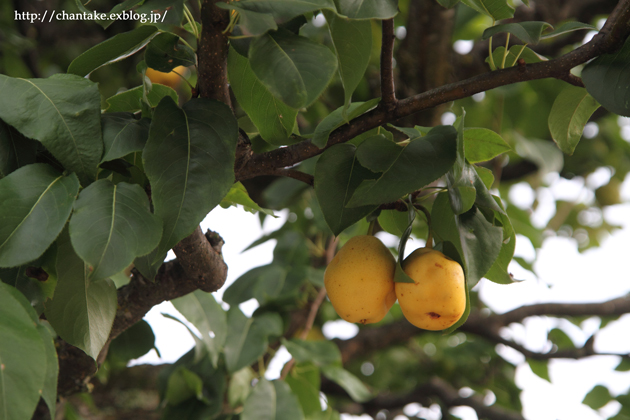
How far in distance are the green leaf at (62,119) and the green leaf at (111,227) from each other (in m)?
0.04

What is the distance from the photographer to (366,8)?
15.0 inches

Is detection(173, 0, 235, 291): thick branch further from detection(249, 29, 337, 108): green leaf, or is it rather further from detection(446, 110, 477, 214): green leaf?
detection(446, 110, 477, 214): green leaf

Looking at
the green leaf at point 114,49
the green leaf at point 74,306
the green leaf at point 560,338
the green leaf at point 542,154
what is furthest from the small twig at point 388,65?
the green leaf at point 560,338

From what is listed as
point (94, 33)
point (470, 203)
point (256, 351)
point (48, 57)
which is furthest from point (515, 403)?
point (48, 57)

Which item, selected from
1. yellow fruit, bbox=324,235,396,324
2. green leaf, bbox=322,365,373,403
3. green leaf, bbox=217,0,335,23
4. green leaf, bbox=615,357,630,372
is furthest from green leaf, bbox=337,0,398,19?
green leaf, bbox=615,357,630,372

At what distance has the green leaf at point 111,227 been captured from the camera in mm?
359

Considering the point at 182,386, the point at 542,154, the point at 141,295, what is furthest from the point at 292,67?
the point at 542,154

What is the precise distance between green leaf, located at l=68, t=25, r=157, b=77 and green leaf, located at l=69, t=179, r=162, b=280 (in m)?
0.13

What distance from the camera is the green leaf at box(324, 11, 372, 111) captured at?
1.37 feet

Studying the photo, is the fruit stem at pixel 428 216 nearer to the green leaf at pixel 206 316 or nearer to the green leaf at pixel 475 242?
the green leaf at pixel 475 242

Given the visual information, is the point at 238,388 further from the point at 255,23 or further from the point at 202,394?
the point at 255,23

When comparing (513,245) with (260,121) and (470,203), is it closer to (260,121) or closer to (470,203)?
(470,203)

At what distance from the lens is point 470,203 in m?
0.44

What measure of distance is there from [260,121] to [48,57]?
5.65 ft
